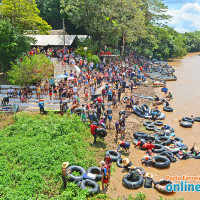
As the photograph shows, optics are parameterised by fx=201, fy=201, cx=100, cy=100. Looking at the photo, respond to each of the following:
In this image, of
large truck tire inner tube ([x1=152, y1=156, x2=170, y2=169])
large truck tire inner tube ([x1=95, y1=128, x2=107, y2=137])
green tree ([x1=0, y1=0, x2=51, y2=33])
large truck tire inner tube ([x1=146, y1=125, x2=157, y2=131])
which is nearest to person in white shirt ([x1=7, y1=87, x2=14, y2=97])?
green tree ([x1=0, y1=0, x2=51, y2=33])

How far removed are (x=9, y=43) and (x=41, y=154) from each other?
1668 centimetres

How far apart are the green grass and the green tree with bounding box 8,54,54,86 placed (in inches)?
195

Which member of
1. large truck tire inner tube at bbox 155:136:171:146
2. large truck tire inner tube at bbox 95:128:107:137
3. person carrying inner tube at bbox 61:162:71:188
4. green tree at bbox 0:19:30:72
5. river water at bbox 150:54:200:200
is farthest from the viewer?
green tree at bbox 0:19:30:72

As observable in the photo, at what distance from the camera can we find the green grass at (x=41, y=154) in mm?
8992

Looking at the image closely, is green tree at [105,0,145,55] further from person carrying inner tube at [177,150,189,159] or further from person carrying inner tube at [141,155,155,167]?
person carrying inner tube at [141,155,155,167]

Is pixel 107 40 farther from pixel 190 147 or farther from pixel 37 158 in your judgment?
pixel 37 158

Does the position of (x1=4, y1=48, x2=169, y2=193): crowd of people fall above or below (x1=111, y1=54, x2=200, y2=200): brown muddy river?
above

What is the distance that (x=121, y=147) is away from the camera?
1391cm

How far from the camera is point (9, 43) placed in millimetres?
22906

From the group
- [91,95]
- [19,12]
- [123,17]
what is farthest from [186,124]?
[123,17]

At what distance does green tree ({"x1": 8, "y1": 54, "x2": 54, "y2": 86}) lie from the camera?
19.8 metres

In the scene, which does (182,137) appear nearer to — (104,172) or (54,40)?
(104,172)

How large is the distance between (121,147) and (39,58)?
13766 millimetres

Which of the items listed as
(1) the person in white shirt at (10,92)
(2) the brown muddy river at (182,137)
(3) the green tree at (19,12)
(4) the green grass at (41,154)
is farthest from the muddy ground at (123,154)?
(3) the green tree at (19,12)
